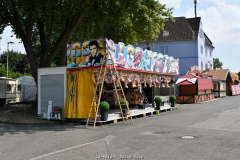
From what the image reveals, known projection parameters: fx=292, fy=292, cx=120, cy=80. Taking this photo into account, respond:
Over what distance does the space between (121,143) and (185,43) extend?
38.9 m

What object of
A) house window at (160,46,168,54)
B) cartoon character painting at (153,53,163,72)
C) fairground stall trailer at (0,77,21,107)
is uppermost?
house window at (160,46,168,54)

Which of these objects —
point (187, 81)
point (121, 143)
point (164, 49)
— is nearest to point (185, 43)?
point (164, 49)

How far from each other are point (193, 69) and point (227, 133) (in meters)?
25.6

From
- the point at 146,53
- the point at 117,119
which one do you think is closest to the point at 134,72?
the point at 146,53

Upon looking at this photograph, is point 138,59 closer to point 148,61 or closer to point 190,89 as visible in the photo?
point 148,61

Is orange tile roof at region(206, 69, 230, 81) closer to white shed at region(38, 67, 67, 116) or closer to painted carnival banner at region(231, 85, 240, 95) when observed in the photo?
painted carnival banner at region(231, 85, 240, 95)

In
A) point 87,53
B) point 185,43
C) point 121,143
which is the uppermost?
point 185,43

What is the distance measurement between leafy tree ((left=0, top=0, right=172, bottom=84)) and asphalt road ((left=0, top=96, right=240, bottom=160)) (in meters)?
7.26

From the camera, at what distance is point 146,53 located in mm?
18078

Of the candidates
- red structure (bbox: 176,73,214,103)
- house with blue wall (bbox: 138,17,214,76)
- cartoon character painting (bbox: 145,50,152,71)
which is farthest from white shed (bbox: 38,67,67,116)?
house with blue wall (bbox: 138,17,214,76)

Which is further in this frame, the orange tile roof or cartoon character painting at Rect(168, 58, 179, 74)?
the orange tile roof

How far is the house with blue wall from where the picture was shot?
4591 cm

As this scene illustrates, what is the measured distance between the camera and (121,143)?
9.70 meters

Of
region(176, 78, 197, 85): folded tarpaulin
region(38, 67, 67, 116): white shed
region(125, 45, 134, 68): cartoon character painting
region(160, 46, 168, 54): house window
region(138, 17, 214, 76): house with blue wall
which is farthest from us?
region(160, 46, 168, 54): house window
